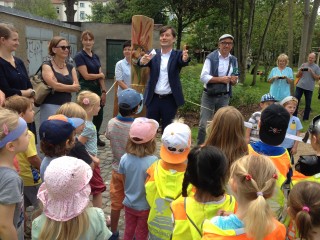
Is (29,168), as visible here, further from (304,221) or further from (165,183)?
(304,221)

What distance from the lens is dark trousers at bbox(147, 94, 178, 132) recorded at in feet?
16.2

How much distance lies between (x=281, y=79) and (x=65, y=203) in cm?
674

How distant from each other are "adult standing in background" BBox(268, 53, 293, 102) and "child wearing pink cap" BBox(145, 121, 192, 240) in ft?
18.4

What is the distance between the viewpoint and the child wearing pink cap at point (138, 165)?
2.80 metres

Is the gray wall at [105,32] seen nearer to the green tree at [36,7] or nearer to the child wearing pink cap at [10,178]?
the child wearing pink cap at [10,178]

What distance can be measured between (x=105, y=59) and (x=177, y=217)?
19070mm

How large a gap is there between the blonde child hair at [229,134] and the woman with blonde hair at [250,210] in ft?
2.85

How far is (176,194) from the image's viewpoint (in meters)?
2.45

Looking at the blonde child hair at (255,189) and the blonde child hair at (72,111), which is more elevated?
the blonde child hair at (72,111)

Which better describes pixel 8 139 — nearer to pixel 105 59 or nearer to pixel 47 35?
pixel 47 35

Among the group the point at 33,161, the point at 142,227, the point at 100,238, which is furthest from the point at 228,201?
the point at 33,161

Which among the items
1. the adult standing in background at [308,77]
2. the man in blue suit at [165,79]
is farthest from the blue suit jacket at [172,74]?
the adult standing in background at [308,77]

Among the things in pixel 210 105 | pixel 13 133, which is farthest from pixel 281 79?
pixel 13 133

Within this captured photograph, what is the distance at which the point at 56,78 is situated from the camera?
4.53m
